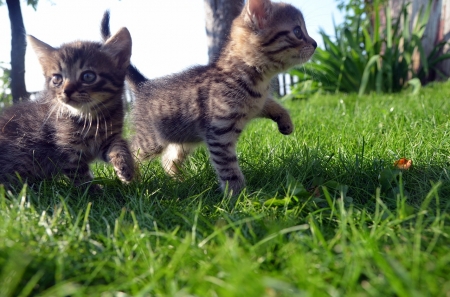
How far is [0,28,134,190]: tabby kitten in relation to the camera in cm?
209

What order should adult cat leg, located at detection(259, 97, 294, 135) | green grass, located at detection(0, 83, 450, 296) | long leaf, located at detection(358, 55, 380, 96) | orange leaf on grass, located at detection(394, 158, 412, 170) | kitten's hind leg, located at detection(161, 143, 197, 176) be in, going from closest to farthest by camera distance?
green grass, located at detection(0, 83, 450, 296), orange leaf on grass, located at detection(394, 158, 412, 170), adult cat leg, located at detection(259, 97, 294, 135), kitten's hind leg, located at detection(161, 143, 197, 176), long leaf, located at detection(358, 55, 380, 96)

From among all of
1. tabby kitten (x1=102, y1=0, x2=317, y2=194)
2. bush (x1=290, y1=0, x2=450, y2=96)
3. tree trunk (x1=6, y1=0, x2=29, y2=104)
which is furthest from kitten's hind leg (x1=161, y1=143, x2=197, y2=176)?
bush (x1=290, y1=0, x2=450, y2=96)

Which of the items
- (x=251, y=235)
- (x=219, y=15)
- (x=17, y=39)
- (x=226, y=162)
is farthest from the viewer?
(x=219, y=15)

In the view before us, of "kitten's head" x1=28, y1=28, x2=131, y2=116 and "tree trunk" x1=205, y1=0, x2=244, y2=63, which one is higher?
"tree trunk" x1=205, y1=0, x2=244, y2=63

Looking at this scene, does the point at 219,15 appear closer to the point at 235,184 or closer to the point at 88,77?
the point at 88,77

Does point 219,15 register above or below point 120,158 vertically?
above

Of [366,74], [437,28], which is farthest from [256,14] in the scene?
[437,28]

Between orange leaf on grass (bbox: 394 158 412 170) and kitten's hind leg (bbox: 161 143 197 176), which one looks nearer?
orange leaf on grass (bbox: 394 158 412 170)

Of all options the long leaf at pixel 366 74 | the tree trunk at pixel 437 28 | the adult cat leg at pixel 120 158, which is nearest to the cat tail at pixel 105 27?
the adult cat leg at pixel 120 158

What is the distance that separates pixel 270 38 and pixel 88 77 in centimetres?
100

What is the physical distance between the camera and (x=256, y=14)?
89.5 inches

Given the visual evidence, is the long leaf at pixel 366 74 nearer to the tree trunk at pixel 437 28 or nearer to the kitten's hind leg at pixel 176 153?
the tree trunk at pixel 437 28

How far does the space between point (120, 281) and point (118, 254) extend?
128 mm

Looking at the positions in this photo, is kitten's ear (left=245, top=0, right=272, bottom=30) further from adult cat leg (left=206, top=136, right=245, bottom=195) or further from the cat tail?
the cat tail
